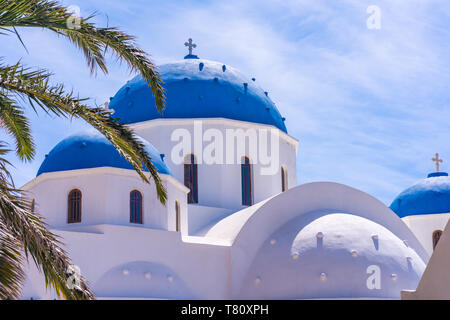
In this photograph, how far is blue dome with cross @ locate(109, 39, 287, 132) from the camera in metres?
20.0

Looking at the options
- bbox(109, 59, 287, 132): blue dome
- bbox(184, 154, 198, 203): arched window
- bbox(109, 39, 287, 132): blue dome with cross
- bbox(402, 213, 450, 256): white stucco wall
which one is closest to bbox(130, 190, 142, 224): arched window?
bbox(184, 154, 198, 203): arched window

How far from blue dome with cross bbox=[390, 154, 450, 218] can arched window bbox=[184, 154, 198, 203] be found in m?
7.84

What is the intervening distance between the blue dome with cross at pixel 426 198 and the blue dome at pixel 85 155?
33.5 ft

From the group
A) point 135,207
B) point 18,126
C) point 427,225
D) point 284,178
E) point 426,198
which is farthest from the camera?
point 426,198

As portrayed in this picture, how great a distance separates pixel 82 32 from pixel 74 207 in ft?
28.4

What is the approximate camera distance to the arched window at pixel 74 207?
15531 mm

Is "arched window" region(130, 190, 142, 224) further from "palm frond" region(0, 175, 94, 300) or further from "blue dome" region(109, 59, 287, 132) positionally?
"palm frond" region(0, 175, 94, 300)

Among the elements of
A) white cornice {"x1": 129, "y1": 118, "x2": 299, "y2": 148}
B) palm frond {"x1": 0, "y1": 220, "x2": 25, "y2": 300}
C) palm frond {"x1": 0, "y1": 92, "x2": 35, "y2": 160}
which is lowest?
palm frond {"x1": 0, "y1": 220, "x2": 25, "y2": 300}

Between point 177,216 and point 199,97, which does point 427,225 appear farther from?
point 177,216

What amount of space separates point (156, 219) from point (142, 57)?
8379mm

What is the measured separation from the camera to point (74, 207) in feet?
51.3

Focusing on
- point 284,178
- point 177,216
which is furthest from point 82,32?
point 284,178

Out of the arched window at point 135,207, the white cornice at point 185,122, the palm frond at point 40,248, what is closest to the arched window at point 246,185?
the white cornice at point 185,122

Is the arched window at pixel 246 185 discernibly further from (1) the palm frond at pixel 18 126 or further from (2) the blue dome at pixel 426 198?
(1) the palm frond at pixel 18 126
